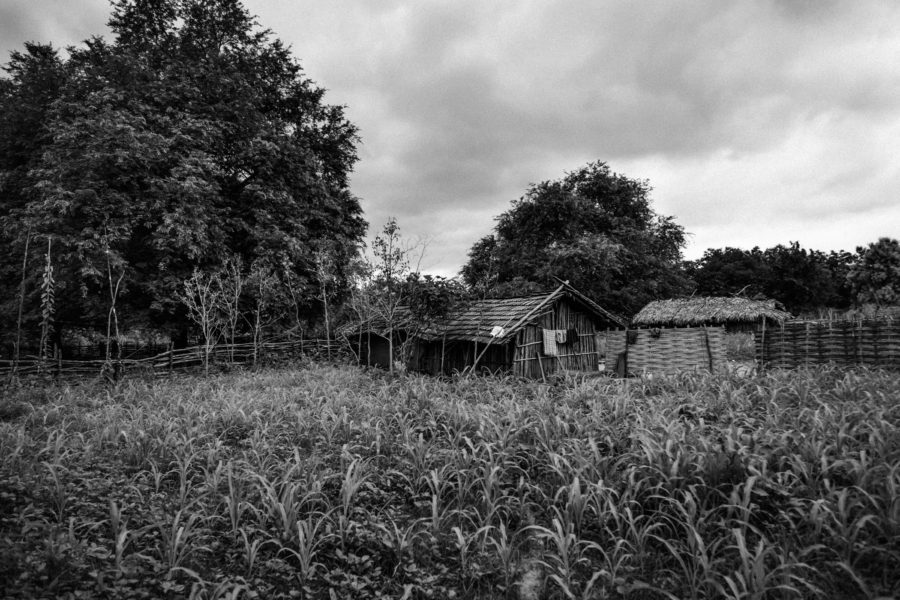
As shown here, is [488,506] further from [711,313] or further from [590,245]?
[711,313]

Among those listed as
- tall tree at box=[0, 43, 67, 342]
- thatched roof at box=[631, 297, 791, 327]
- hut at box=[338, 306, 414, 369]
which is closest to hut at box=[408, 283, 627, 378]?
hut at box=[338, 306, 414, 369]

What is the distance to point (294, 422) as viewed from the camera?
6371mm

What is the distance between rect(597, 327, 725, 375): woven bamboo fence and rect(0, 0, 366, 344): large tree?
11.9 m

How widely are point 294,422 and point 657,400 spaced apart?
536 centimetres

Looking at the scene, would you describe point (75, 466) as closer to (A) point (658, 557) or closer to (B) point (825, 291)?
(A) point (658, 557)

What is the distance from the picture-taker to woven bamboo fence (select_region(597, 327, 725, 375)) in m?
13.3

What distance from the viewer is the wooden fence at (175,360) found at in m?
12.3

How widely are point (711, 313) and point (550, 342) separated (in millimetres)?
19233

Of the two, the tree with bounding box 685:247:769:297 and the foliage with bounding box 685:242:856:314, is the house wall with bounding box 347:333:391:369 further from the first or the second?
the foliage with bounding box 685:242:856:314

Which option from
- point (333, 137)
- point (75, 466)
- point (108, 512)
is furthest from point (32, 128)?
point (108, 512)

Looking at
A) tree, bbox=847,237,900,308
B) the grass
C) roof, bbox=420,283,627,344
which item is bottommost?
the grass

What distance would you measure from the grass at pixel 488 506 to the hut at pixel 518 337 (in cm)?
698

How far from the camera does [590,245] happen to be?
25.1 m

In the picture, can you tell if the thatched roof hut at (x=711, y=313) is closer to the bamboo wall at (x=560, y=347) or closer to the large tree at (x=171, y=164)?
the bamboo wall at (x=560, y=347)
